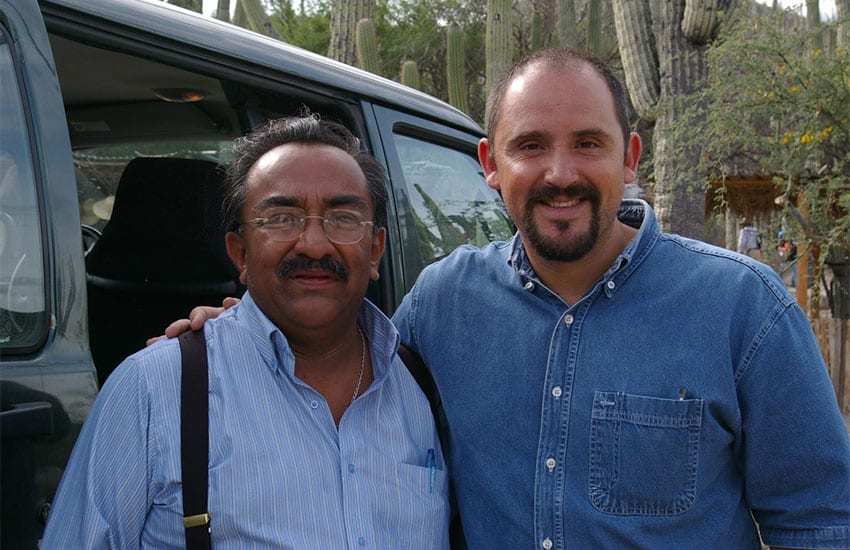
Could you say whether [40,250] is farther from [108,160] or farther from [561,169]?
[108,160]

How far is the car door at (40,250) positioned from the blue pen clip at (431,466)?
74cm

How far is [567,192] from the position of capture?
185cm

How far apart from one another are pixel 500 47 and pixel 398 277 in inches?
404

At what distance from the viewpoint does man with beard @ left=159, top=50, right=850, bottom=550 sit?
172 centimetres

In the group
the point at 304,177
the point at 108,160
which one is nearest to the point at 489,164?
the point at 304,177

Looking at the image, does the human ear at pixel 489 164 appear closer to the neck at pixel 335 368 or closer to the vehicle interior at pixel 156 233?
the neck at pixel 335 368

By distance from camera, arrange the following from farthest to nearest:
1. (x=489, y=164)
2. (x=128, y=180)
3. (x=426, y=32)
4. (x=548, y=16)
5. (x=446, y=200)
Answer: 1. (x=426, y=32)
2. (x=548, y=16)
3. (x=446, y=200)
4. (x=128, y=180)
5. (x=489, y=164)

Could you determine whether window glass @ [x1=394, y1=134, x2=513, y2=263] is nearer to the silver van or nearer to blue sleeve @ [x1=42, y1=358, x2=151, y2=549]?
the silver van

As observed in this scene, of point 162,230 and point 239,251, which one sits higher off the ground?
point 162,230

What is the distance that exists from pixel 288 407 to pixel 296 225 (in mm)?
400

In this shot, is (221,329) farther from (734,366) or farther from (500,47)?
(500,47)

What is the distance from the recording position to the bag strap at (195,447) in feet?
4.88

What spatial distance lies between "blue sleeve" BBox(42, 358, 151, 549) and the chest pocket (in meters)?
0.92

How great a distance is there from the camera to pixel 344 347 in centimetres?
189
